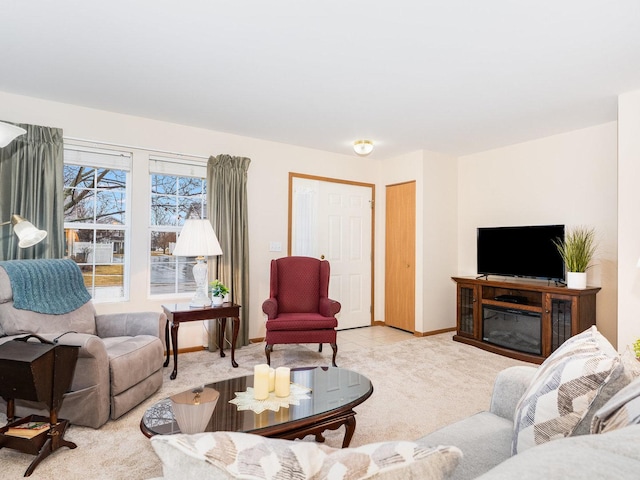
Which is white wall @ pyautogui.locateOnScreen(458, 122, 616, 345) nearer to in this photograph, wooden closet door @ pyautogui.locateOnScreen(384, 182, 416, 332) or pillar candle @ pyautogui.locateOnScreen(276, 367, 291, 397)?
wooden closet door @ pyautogui.locateOnScreen(384, 182, 416, 332)

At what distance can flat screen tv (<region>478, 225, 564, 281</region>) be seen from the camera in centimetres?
398

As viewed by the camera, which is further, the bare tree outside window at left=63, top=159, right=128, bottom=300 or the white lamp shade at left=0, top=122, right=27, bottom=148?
the bare tree outside window at left=63, top=159, right=128, bottom=300

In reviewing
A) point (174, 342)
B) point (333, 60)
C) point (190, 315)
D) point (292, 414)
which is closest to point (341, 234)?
point (190, 315)

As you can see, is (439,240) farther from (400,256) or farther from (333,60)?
(333,60)

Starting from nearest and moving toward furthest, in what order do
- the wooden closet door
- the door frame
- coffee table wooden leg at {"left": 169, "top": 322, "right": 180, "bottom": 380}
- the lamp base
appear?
coffee table wooden leg at {"left": 169, "top": 322, "right": 180, "bottom": 380} < the lamp base < the door frame < the wooden closet door

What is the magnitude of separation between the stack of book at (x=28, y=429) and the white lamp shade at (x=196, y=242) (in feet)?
5.58

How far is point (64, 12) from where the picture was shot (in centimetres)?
212

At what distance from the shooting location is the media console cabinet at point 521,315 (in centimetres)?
369

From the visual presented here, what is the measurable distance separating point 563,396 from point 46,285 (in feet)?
10.6

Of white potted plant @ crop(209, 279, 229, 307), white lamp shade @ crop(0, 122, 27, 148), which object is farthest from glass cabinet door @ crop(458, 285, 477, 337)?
white lamp shade @ crop(0, 122, 27, 148)

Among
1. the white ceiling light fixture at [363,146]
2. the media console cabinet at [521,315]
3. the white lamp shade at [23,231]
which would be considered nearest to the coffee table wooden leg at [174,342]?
the white lamp shade at [23,231]

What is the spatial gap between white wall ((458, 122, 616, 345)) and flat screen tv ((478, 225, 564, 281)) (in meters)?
0.33

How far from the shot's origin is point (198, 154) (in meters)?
4.20

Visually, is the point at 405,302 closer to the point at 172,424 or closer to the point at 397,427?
the point at 397,427
